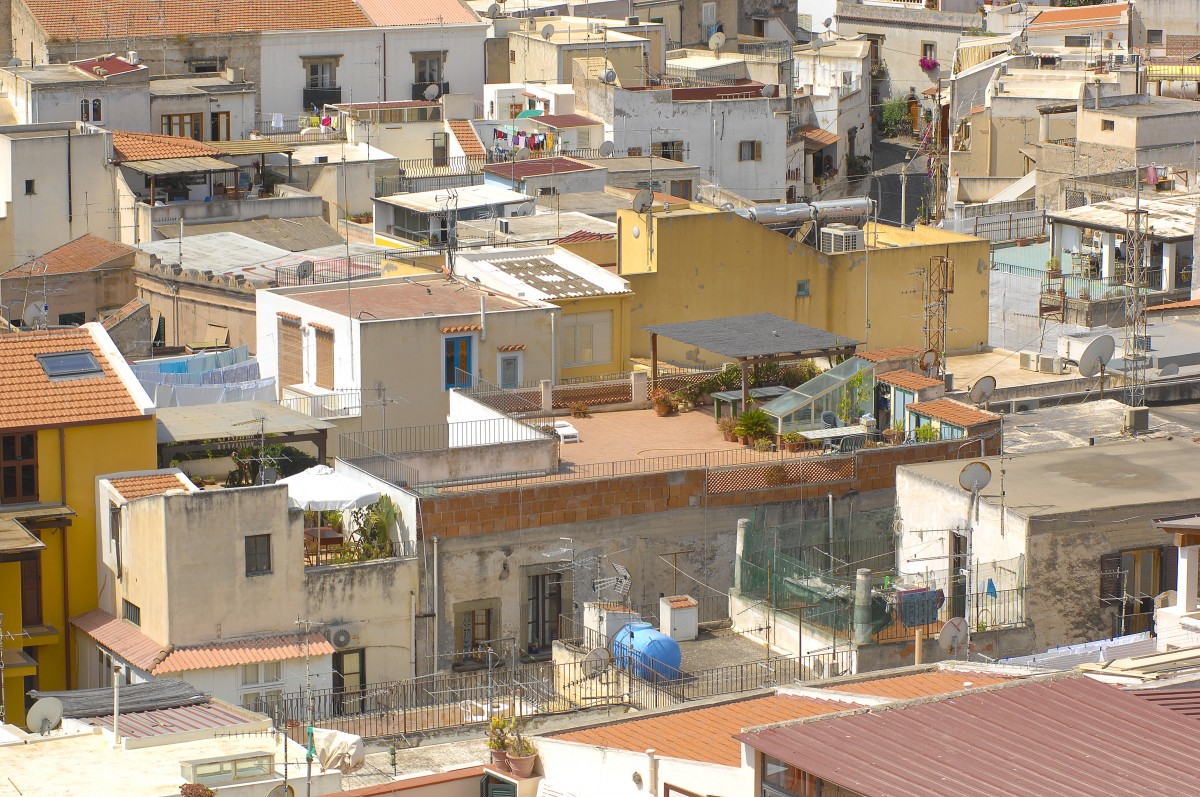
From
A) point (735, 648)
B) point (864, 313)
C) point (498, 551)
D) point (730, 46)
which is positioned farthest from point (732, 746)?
point (730, 46)

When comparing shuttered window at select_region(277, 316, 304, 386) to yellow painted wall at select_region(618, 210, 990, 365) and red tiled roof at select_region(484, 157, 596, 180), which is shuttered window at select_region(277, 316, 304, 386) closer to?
yellow painted wall at select_region(618, 210, 990, 365)

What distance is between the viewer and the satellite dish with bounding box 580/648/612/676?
37772 millimetres

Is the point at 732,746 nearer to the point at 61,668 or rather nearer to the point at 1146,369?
the point at 61,668

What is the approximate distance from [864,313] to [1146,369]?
8.40 metres

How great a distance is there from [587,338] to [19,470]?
1431cm

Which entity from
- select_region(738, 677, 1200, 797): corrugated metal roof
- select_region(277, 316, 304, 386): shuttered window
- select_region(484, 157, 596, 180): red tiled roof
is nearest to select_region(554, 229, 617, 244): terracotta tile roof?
select_region(277, 316, 304, 386): shuttered window

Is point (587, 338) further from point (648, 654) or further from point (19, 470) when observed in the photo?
point (648, 654)

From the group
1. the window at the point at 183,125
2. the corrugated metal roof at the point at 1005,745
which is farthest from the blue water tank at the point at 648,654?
the window at the point at 183,125

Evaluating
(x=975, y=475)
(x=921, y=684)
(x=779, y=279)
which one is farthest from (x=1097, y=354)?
(x=921, y=684)

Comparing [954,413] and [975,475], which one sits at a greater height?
[975,475]

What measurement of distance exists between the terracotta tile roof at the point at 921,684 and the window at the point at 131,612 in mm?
13233

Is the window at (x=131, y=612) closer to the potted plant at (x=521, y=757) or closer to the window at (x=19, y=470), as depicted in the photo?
the window at (x=19, y=470)

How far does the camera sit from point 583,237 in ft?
195

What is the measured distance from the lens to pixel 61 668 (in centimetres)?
4028
